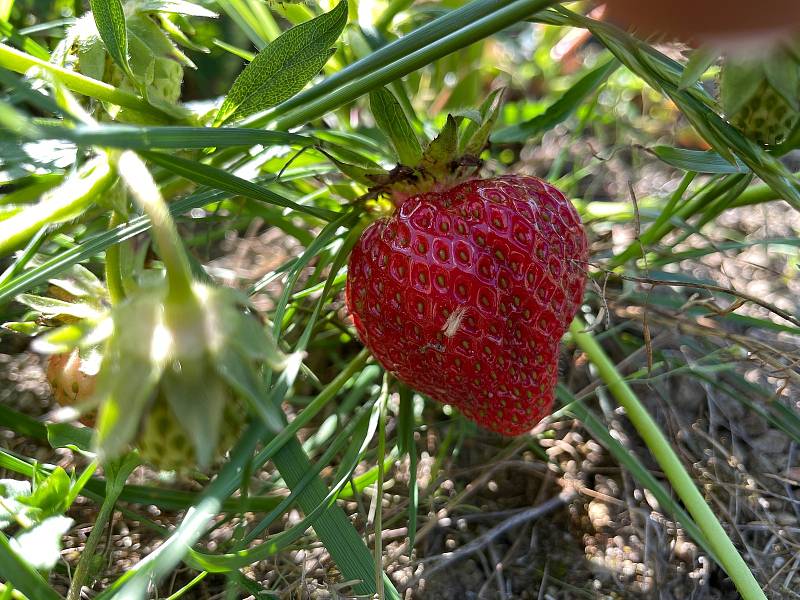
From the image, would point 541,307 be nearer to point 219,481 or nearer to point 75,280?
point 219,481

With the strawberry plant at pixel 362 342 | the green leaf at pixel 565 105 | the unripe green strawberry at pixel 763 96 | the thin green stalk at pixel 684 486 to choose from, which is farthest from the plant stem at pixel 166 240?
the green leaf at pixel 565 105

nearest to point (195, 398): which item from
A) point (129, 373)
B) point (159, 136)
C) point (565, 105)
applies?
point (129, 373)

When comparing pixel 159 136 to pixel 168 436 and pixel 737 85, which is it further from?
pixel 737 85

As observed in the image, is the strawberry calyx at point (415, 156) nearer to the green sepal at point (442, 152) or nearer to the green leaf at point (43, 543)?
the green sepal at point (442, 152)

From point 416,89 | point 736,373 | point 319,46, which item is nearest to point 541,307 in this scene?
point 319,46

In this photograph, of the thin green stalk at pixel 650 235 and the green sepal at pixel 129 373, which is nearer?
the green sepal at pixel 129 373

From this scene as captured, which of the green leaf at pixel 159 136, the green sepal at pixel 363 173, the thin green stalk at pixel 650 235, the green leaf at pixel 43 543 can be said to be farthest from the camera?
the thin green stalk at pixel 650 235

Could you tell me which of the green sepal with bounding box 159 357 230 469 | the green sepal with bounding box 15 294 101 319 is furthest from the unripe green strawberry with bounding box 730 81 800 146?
the green sepal with bounding box 15 294 101 319
